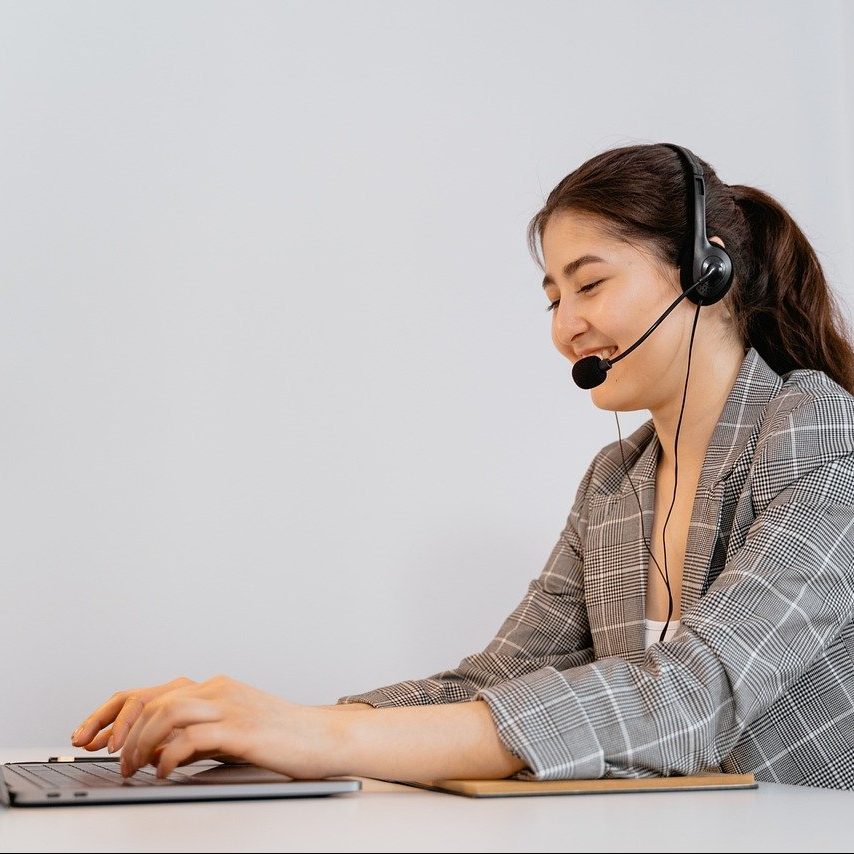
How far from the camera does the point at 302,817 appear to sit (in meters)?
0.68

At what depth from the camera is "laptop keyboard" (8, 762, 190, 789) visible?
802 millimetres

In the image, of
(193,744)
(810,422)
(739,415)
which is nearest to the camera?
(193,744)

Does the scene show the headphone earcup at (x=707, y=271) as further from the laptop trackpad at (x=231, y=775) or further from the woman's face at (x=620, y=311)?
the laptop trackpad at (x=231, y=775)

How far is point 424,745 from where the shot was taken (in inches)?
32.3

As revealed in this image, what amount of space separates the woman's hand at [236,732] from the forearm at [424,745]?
0.05ft

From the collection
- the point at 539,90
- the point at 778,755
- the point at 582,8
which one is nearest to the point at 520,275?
the point at 539,90

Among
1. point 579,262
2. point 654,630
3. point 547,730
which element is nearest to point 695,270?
point 579,262

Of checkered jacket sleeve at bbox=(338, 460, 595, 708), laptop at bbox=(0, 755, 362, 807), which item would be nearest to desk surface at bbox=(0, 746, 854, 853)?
laptop at bbox=(0, 755, 362, 807)

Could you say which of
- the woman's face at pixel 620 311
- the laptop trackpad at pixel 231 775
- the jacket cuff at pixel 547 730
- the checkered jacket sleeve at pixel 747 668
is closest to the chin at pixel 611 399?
the woman's face at pixel 620 311

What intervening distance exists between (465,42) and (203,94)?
19.5 inches

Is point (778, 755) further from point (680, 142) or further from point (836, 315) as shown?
point (680, 142)

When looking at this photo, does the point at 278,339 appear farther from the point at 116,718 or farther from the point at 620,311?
the point at 116,718

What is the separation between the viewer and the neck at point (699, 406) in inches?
51.6

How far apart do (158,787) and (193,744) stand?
0.04 meters
